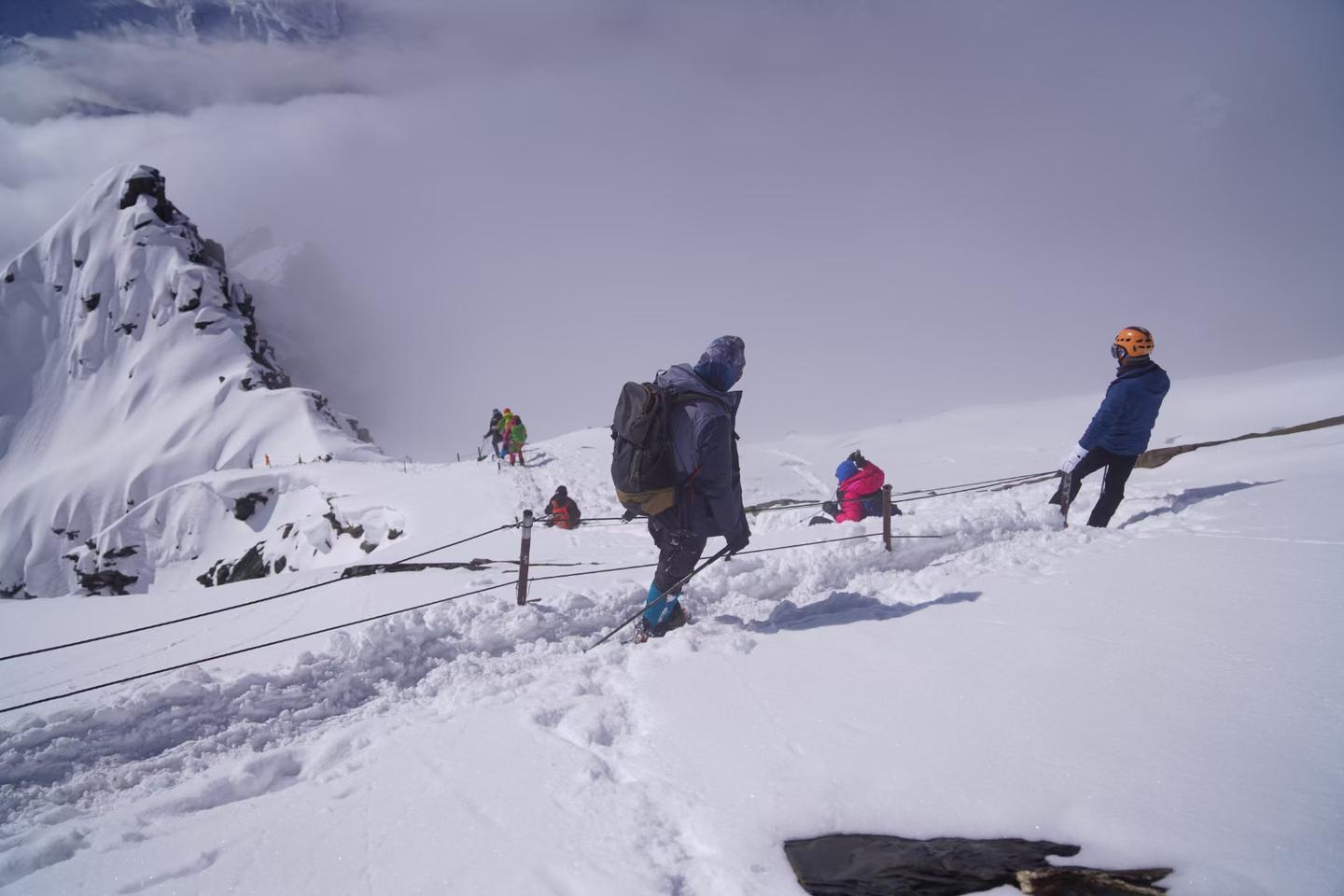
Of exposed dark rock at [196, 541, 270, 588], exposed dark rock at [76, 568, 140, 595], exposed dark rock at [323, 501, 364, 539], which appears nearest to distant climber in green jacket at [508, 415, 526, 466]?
exposed dark rock at [323, 501, 364, 539]

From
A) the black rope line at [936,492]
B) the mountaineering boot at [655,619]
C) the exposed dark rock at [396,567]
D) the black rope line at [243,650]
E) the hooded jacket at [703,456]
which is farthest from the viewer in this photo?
the black rope line at [936,492]

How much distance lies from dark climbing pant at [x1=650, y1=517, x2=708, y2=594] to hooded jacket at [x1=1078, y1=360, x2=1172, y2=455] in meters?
4.67

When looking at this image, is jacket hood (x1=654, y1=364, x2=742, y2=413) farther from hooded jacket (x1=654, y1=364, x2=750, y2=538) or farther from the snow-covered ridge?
the snow-covered ridge

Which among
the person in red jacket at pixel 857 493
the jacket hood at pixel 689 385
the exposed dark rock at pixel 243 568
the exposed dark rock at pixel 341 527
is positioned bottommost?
the exposed dark rock at pixel 243 568

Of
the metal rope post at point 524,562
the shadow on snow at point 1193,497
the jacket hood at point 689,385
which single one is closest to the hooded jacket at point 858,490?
the shadow on snow at point 1193,497

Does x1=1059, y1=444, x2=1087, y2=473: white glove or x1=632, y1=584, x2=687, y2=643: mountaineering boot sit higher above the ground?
x1=1059, y1=444, x2=1087, y2=473: white glove

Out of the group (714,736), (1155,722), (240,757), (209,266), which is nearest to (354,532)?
(240,757)

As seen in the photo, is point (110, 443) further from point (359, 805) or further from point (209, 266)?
point (359, 805)

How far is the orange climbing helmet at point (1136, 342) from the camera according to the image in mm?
6430

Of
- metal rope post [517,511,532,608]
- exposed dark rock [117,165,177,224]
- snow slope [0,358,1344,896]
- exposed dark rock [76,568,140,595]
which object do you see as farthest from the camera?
exposed dark rock [117,165,177,224]

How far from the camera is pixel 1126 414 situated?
253 inches

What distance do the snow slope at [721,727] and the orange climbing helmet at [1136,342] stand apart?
1802 millimetres

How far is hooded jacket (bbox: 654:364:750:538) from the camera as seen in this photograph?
405cm

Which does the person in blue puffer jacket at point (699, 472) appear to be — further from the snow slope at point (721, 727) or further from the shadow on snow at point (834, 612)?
the shadow on snow at point (834, 612)
